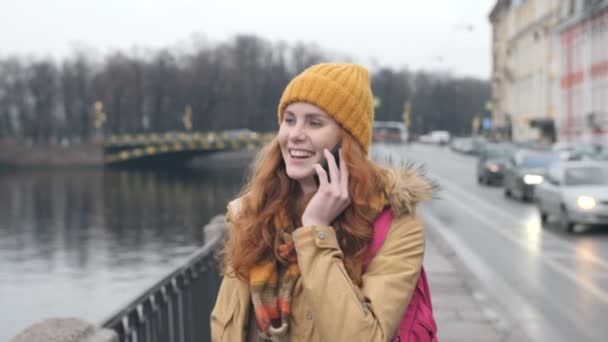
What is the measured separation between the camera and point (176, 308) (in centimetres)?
→ 573

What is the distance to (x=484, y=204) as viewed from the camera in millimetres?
27844

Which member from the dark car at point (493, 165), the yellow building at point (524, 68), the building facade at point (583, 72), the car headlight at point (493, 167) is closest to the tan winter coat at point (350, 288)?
the dark car at point (493, 165)

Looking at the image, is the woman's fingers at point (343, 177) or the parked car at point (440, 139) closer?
the woman's fingers at point (343, 177)

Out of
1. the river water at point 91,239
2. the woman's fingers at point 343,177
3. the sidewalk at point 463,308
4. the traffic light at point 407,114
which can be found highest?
the traffic light at point 407,114

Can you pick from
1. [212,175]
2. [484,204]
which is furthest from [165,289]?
[212,175]

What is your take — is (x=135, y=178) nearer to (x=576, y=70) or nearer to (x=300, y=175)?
(x=576, y=70)

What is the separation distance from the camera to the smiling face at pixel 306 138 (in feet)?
8.66

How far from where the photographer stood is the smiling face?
264 cm

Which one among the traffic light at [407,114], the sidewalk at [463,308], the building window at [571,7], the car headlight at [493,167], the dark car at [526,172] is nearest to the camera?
the sidewalk at [463,308]

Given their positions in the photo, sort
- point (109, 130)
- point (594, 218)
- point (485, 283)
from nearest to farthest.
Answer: point (485, 283) < point (594, 218) < point (109, 130)

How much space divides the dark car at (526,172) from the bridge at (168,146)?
4396 cm

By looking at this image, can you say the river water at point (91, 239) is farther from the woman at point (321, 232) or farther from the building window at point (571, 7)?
the building window at point (571, 7)

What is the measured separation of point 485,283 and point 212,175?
6096 centimetres

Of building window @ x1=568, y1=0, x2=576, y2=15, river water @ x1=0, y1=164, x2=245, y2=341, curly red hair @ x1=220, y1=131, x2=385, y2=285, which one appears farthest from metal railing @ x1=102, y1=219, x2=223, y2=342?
building window @ x1=568, y1=0, x2=576, y2=15
